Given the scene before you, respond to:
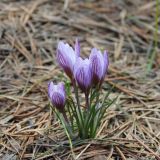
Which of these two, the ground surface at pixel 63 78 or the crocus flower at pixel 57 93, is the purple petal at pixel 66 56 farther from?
the ground surface at pixel 63 78

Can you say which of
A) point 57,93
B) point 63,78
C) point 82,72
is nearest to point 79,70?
point 82,72

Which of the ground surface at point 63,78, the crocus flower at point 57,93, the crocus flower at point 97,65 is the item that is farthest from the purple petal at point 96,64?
the ground surface at point 63,78

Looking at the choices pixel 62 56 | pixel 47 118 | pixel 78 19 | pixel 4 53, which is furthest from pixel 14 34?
pixel 62 56

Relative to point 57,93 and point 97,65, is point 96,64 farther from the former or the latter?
point 57,93

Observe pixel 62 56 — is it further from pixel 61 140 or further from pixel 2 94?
pixel 2 94

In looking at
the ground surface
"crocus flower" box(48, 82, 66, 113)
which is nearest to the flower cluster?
"crocus flower" box(48, 82, 66, 113)
